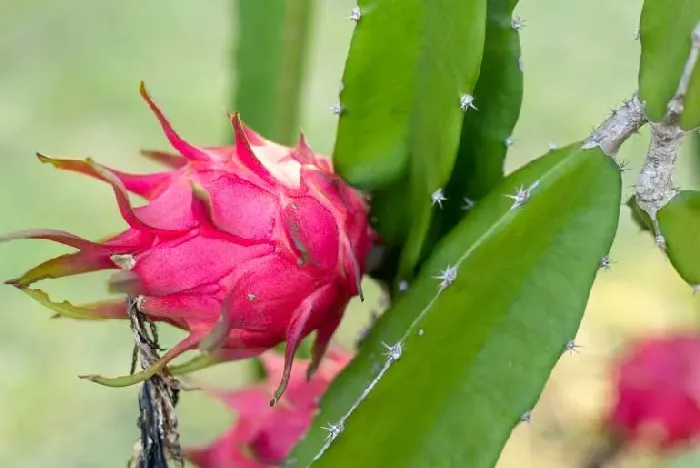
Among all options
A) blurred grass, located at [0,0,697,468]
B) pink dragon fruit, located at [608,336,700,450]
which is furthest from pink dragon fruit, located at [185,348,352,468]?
blurred grass, located at [0,0,697,468]

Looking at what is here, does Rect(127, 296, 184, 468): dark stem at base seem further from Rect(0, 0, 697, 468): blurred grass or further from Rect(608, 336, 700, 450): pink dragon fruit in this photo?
Rect(0, 0, 697, 468): blurred grass

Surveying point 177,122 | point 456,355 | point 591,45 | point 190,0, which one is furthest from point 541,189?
point 190,0

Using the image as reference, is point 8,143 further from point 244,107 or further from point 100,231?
point 244,107

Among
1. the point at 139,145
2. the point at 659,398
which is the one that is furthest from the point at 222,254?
the point at 139,145

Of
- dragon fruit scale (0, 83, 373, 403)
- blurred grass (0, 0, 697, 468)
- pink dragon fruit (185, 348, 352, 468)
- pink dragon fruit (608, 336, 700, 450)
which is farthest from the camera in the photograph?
blurred grass (0, 0, 697, 468)

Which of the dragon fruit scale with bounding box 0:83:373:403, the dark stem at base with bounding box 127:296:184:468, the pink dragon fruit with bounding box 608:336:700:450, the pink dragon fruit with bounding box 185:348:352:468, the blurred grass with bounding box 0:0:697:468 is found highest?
the dragon fruit scale with bounding box 0:83:373:403

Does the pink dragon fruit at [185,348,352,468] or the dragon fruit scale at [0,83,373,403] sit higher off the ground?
the dragon fruit scale at [0,83,373,403]
